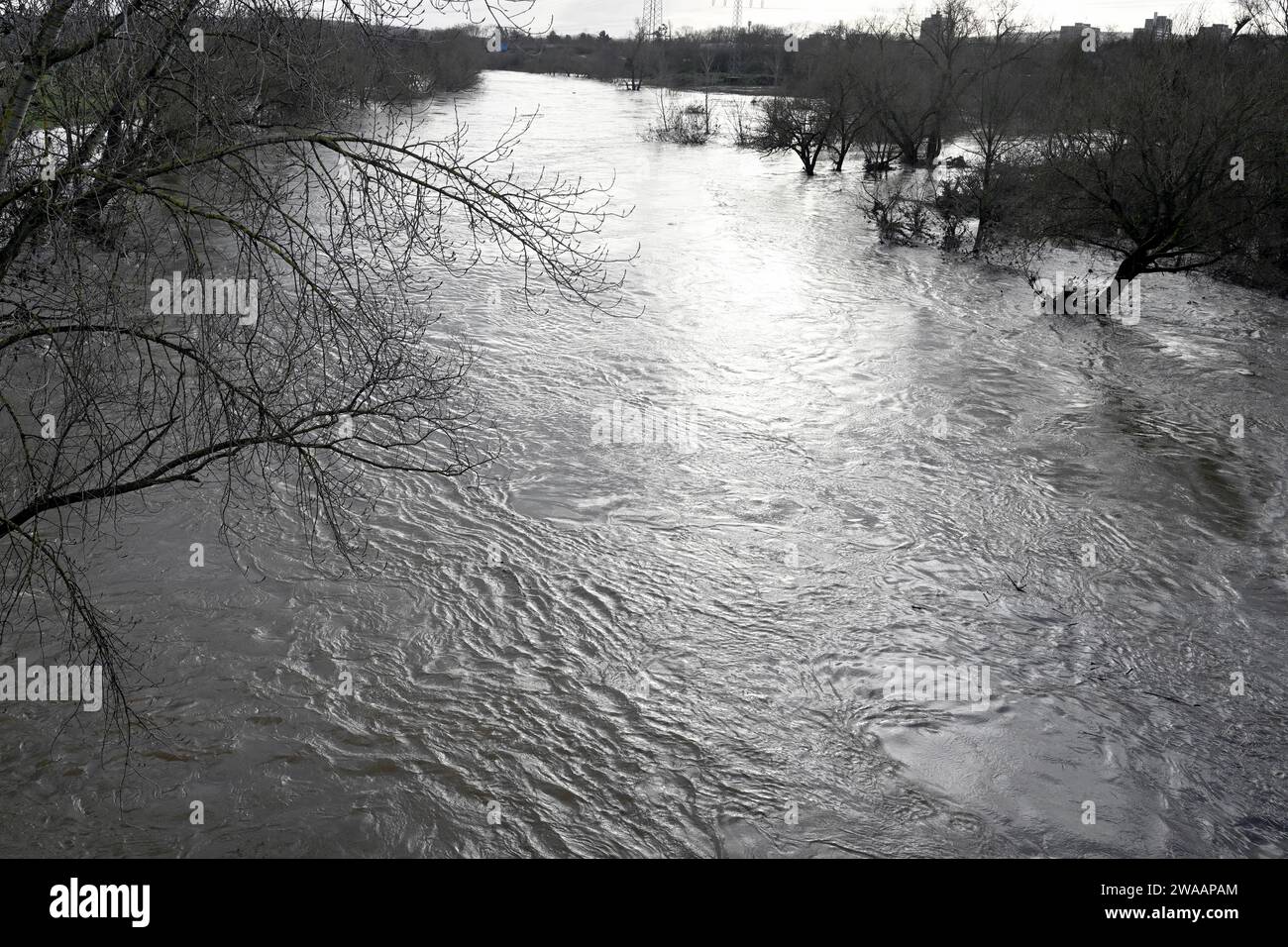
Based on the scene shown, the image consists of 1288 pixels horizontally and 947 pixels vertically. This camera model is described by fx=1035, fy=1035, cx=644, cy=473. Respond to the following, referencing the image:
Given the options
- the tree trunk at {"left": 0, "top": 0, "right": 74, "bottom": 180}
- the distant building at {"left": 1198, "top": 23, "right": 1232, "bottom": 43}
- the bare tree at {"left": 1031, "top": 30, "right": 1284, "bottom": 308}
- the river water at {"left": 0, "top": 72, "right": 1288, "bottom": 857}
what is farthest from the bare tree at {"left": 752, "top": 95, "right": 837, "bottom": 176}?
the tree trunk at {"left": 0, "top": 0, "right": 74, "bottom": 180}

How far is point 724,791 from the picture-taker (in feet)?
24.8

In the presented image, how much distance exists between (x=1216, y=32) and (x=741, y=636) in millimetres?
33314

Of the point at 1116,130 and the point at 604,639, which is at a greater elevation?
the point at 1116,130

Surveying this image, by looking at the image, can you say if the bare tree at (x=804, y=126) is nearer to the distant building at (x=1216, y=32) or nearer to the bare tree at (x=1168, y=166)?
the distant building at (x=1216, y=32)

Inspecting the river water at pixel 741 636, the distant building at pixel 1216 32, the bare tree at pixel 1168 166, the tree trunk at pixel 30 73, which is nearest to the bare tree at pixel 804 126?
the distant building at pixel 1216 32

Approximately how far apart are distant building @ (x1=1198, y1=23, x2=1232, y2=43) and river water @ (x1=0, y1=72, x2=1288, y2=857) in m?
19.8

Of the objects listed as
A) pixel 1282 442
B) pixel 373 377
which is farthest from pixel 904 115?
pixel 373 377

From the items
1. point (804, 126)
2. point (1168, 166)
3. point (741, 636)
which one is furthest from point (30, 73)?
point (804, 126)

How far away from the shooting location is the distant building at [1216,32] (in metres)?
31.6

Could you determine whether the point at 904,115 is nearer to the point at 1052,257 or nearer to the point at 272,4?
the point at 1052,257

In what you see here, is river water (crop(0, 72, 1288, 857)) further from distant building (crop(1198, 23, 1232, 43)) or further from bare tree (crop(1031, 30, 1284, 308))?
distant building (crop(1198, 23, 1232, 43))

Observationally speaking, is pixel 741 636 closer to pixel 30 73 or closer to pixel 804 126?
pixel 30 73
